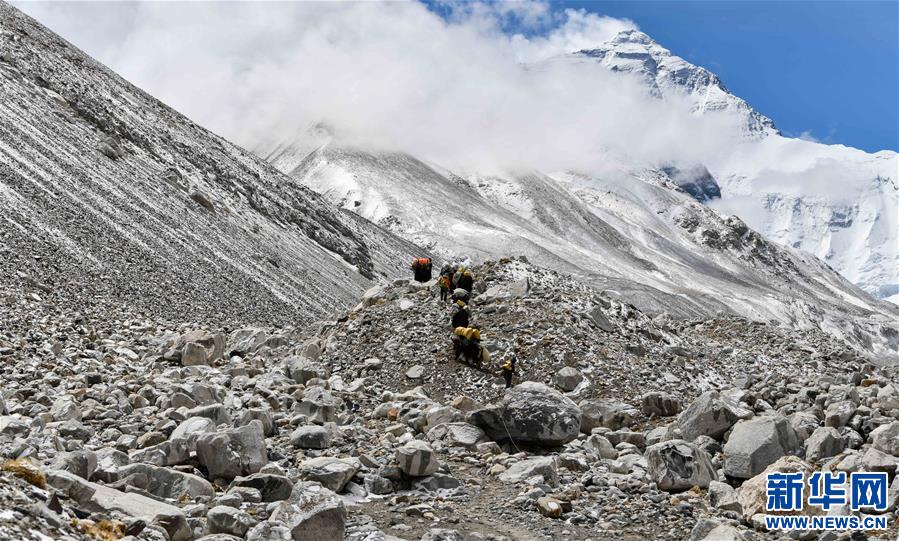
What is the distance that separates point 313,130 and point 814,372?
6301 inches

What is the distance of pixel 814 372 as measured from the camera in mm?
29891

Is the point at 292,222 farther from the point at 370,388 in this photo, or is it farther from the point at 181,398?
the point at 181,398

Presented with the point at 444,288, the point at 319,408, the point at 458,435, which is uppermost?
the point at 444,288

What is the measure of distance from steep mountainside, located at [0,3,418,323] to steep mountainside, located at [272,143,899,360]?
44.3 meters

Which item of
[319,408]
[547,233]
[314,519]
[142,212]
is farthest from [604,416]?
[547,233]

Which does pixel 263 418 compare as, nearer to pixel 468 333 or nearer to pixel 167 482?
pixel 167 482

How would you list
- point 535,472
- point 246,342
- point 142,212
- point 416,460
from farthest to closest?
1. point 142,212
2. point 246,342
3. point 535,472
4. point 416,460

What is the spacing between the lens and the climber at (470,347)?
70.1 feet

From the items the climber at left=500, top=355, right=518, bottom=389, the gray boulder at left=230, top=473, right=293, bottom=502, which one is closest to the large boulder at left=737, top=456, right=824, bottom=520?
the gray boulder at left=230, top=473, right=293, bottom=502

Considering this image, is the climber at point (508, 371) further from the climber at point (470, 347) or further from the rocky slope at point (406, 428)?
the climber at point (470, 347)

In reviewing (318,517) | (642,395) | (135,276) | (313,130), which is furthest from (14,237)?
(313,130)

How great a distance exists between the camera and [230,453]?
A: 12.5 metres

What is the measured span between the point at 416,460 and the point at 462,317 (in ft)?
31.8

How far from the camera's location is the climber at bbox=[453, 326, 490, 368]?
21375mm
